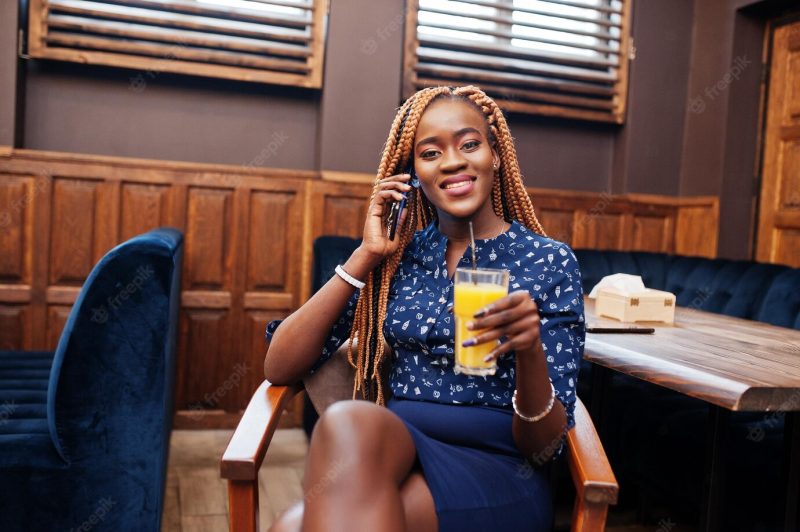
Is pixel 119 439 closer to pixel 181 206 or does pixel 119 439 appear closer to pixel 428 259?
pixel 428 259

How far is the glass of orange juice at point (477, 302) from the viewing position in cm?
115

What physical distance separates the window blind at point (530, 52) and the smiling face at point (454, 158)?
2.25 m

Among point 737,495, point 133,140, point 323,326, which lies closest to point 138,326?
point 323,326

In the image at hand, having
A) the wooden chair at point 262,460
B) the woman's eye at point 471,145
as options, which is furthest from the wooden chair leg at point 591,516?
the woman's eye at point 471,145

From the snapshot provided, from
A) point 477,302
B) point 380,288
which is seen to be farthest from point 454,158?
point 477,302

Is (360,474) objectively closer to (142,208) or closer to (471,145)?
(471,145)

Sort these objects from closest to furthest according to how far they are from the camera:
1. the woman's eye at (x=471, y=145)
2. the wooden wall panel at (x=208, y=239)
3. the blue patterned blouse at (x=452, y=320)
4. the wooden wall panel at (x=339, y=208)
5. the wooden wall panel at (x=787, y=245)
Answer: the blue patterned blouse at (x=452, y=320), the woman's eye at (x=471, y=145), the wooden wall panel at (x=208, y=239), the wooden wall panel at (x=339, y=208), the wooden wall panel at (x=787, y=245)

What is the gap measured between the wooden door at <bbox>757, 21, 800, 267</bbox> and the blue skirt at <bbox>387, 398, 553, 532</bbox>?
2.89 meters

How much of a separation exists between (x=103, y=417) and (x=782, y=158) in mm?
3424

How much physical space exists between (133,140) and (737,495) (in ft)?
9.46

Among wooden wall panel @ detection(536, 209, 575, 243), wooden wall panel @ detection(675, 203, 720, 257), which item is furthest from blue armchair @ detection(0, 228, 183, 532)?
wooden wall panel @ detection(675, 203, 720, 257)

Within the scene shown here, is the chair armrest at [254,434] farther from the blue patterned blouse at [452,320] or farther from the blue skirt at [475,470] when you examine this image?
the blue skirt at [475,470]

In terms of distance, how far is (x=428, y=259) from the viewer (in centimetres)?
157

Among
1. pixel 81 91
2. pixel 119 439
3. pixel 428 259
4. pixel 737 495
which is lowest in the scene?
pixel 737 495
